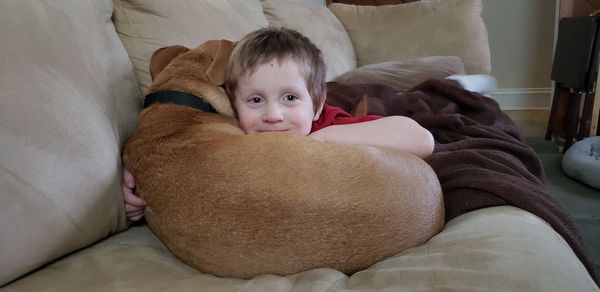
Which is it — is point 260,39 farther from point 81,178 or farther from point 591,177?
point 591,177

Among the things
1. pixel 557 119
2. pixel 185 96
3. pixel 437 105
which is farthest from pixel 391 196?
pixel 557 119

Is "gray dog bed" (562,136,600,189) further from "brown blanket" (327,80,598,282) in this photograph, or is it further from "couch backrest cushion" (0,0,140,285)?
"couch backrest cushion" (0,0,140,285)

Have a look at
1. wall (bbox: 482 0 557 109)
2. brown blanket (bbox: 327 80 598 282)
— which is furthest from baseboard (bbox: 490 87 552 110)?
brown blanket (bbox: 327 80 598 282)

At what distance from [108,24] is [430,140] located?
2.52 feet

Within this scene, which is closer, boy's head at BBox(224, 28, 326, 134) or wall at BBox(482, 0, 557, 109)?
boy's head at BBox(224, 28, 326, 134)

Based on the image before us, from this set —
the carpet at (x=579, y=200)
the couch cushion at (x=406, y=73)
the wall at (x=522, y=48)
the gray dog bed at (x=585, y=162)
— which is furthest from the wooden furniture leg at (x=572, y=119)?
the couch cushion at (x=406, y=73)

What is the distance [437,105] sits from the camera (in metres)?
1.64

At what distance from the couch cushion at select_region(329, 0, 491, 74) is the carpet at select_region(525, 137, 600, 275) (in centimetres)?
65

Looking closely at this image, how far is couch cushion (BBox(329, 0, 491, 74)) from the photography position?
2.70 metres

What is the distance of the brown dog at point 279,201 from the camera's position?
26.8 inches

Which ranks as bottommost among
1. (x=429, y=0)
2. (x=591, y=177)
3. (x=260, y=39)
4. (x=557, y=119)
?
(x=557, y=119)

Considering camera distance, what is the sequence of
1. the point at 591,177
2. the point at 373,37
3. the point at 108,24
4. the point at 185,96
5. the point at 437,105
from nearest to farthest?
the point at 185,96, the point at 108,24, the point at 437,105, the point at 591,177, the point at 373,37

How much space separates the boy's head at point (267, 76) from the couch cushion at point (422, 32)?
75.0 inches

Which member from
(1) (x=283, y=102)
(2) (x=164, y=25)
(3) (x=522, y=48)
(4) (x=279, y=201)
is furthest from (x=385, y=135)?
(3) (x=522, y=48)
